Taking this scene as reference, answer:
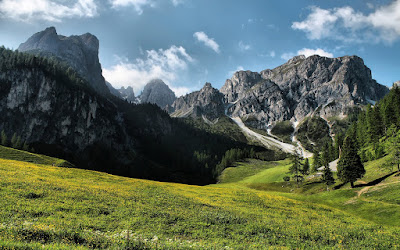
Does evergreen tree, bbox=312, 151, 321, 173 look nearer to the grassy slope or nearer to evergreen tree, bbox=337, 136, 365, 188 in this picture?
evergreen tree, bbox=337, 136, 365, 188

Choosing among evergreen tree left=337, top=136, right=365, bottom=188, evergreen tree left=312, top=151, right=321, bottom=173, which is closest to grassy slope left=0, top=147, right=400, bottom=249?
evergreen tree left=337, top=136, right=365, bottom=188

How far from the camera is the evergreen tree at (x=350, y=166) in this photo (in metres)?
60.5

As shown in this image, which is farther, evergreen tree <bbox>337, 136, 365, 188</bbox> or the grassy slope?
evergreen tree <bbox>337, 136, 365, 188</bbox>

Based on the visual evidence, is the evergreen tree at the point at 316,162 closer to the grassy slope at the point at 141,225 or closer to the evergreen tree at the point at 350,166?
the evergreen tree at the point at 350,166

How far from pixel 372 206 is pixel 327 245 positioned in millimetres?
29335

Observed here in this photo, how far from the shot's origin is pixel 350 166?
61406 mm

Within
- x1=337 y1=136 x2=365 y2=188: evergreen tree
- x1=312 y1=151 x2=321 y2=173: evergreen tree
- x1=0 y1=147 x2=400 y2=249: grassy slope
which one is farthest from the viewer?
x1=312 y1=151 x2=321 y2=173: evergreen tree

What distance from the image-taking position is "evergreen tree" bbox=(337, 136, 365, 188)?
60.5 m

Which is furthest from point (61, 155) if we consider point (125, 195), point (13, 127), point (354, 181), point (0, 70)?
point (354, 181)

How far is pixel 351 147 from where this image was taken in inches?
2547

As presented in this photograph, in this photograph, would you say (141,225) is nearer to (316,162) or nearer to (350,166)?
(350,166)

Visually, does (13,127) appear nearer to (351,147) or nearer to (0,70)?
(0,70)

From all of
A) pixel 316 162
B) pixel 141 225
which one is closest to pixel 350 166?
pixel 141 225

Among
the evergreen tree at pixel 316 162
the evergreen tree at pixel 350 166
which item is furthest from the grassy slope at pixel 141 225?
the evergreen tree at pixel 316 162
